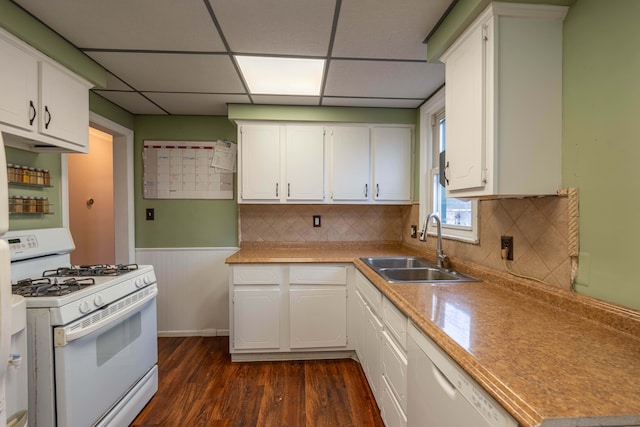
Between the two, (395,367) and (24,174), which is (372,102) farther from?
(24,174)

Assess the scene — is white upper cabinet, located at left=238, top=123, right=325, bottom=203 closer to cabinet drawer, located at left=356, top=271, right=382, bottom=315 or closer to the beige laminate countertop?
cabinet drawer, located at left=356, top=271, right=382, bottom=315

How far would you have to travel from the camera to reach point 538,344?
0.89m

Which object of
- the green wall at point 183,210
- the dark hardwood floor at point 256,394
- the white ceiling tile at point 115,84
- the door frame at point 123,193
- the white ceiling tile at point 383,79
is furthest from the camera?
the green wall at point 183,210

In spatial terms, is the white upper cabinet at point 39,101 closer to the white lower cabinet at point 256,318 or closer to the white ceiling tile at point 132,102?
the white ceiling tile at point 132,102

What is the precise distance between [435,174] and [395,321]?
1.49m

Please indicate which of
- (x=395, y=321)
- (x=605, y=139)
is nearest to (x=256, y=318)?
(x=395, y=321)

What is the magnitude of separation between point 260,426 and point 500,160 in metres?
1.87

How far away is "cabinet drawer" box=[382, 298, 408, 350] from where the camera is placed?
1.33m

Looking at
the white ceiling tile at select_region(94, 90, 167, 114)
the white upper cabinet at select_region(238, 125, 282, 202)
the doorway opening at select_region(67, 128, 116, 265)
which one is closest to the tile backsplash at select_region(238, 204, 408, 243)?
the white upper cabinet at select_region(238, 125, 282, 202)

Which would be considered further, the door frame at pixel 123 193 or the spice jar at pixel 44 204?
the door frame at pixel 123 193

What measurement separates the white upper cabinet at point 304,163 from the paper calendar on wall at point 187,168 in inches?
25.4

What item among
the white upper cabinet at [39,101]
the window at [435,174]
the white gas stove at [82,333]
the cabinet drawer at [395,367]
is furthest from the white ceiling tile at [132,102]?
the cabinet drawer at [395,367]

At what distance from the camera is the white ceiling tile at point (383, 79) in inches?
75.2

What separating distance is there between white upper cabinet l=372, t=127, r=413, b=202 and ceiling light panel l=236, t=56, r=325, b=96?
0.76 m
